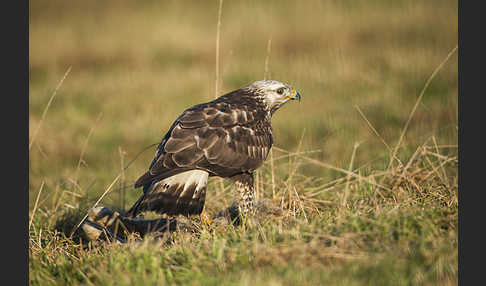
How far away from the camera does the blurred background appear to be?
350 inches

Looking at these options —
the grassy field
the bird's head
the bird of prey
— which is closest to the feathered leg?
the bird of prey

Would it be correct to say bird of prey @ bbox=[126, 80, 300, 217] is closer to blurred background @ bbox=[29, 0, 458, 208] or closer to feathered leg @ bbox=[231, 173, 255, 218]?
feathered leg @ bbox=[231, 173, 255, 218]


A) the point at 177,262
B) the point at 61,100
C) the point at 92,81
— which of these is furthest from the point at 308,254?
the point at 92,81

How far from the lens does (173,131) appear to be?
193 inches

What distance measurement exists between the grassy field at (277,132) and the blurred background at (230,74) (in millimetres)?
51

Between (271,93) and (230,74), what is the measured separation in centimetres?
652

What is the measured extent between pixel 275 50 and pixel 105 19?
7.02 m

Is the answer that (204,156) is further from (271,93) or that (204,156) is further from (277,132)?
(277,132)

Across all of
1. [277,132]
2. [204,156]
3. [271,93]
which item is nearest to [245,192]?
[204,156]

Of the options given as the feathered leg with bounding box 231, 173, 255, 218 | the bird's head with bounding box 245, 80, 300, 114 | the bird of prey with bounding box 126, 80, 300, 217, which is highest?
the bird's head with bounding box 245, 80, 300, 114

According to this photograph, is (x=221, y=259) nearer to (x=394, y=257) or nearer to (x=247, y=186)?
(x=394, y=257)

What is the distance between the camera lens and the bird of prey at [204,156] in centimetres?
467

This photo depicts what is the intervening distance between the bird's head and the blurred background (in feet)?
3.06

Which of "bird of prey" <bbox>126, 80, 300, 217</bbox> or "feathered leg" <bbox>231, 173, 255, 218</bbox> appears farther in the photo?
"feathered leg" <bbox>231, 173, 255, 218</bbox>
